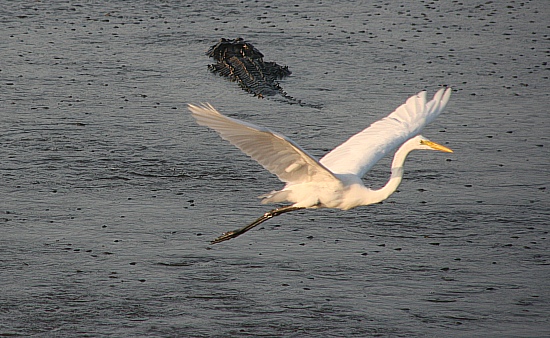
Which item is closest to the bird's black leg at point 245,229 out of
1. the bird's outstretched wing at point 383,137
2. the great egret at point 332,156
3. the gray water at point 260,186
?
the great egret at point 332,156

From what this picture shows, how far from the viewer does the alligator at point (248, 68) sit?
15.1m

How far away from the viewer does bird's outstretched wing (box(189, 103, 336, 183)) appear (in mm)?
7348

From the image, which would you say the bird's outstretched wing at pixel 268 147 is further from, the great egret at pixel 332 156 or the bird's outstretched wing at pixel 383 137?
the bird's outstretched wing at pixel 383 137

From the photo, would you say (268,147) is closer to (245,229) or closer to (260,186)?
(245,229)

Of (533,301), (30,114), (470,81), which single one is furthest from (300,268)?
(470,81)

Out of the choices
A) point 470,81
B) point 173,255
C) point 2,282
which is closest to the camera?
point 2,282

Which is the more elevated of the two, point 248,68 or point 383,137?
point 383,137

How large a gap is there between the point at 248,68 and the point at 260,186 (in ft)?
15.4

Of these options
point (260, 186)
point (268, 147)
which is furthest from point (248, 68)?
point (268, 147)

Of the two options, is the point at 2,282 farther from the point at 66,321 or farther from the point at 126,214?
the point at 126,214

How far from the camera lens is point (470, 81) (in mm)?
15320

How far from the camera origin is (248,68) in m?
15.8

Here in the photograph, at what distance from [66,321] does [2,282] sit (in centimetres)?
96

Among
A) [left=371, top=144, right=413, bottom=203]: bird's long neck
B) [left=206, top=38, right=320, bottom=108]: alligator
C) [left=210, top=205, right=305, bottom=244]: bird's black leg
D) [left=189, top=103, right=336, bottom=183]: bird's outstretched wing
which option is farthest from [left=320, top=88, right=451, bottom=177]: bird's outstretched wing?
[left=206, top=38, right=320, bottom=108]: alligator
